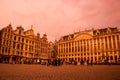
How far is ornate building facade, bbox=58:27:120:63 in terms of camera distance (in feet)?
166

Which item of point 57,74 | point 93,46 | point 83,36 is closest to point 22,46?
point 83,36

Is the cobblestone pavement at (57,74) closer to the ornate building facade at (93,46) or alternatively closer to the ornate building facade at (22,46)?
the ornate building facade at (22,46)

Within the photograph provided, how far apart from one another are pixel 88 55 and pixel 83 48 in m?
4.61

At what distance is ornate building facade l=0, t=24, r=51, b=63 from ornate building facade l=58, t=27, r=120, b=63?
1237 centimetres

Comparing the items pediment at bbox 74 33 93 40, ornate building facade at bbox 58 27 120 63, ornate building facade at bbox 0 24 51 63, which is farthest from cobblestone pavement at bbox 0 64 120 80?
pediment at bbox 74 33 93 40

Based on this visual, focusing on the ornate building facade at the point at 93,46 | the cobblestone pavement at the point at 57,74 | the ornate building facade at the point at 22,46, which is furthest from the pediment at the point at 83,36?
the cobblestone pavement at the point at 57,74

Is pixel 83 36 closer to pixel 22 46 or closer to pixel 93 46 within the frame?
pixel 93 46

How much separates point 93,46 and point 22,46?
109 feet

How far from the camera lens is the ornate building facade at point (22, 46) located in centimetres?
4084

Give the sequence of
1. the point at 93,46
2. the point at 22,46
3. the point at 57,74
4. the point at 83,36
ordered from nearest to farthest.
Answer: the point at 57,74 → the point at 22,46 → the point at 93,46 → the point at 83,36

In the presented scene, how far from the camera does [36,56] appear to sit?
53.8m

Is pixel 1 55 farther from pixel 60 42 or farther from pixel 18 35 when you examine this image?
pixel 60 42

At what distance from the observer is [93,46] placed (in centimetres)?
5684

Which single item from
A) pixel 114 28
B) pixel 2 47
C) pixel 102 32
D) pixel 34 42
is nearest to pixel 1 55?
pixel 2 47
